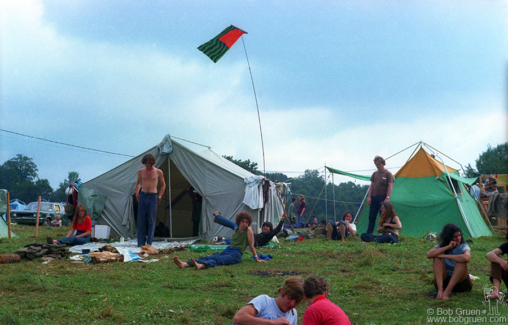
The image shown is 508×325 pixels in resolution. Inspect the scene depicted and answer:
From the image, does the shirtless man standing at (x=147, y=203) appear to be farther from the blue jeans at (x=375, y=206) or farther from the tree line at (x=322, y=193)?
the tree line at (x=322, y=193)

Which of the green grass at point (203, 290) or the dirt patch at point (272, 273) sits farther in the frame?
the dirt patch at point (272, 273)

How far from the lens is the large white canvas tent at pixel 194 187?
1022 centimetres

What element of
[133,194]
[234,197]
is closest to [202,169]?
[234,197]

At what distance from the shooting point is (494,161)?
4650cm

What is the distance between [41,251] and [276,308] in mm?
5009

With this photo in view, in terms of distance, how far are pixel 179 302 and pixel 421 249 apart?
4896mm

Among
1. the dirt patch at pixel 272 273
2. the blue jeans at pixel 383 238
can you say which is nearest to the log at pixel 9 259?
the dirt patch at pixel 272 273

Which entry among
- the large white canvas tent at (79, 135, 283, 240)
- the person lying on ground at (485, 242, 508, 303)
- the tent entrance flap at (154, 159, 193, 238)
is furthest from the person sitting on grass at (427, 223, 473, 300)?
the tent entrance flap at (154, 159, 193, 238)

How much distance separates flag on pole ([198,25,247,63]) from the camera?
10.7 metres

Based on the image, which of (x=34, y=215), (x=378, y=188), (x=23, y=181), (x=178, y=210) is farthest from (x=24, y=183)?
(x=378, y=188)

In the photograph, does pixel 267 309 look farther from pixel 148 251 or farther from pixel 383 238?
pixel 383 238

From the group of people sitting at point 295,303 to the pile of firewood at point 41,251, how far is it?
190 inches

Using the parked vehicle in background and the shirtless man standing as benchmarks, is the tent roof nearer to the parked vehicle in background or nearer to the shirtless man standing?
the shirtless man standing

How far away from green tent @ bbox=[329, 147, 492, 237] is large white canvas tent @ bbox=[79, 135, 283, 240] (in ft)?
10.6
